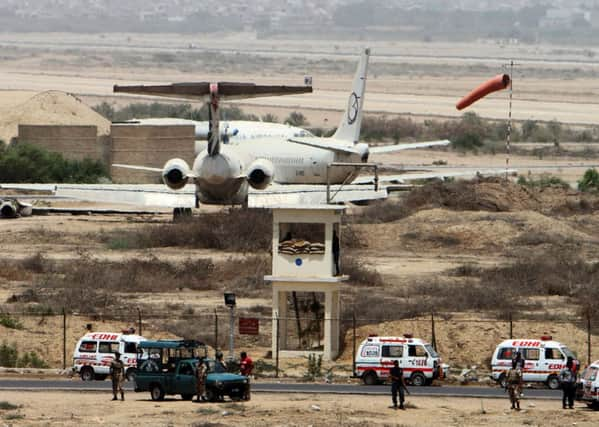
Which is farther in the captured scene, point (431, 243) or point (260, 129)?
point (260, 129)

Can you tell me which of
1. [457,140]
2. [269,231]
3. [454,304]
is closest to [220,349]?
[454,304]

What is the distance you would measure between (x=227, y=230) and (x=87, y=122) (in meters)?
43.7

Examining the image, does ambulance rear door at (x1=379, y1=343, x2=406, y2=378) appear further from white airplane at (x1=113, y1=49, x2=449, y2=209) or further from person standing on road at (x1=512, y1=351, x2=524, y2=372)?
white airplane at (x1=113, y1=49, x2=449, y2=209)

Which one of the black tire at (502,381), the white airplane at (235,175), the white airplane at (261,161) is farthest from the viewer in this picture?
the white airplane at (261,161)

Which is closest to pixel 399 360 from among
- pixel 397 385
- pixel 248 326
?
pixel 397 385

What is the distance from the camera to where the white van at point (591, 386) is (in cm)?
3609

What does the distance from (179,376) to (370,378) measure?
223 inches

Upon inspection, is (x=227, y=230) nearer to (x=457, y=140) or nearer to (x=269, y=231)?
(x=269, y=231)

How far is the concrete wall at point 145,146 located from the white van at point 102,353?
55.6 m

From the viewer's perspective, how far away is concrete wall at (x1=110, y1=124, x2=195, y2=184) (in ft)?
317

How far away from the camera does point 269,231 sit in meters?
69.4

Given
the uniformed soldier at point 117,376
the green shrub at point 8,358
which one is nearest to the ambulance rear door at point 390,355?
the uniformed soldier at point 117,376

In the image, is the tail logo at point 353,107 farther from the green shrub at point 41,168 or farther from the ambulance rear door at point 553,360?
the ambulance rear door at point 553,360

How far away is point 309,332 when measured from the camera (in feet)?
151
